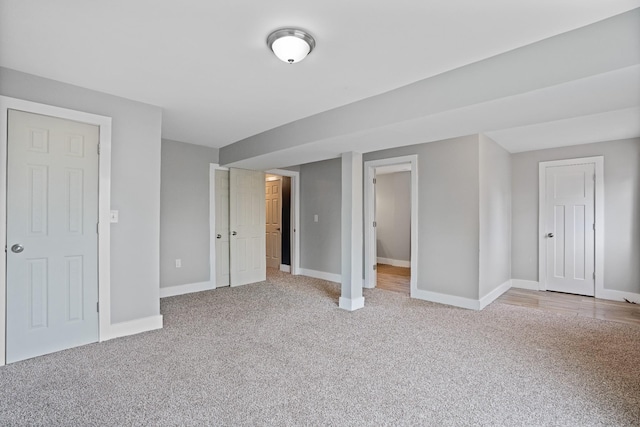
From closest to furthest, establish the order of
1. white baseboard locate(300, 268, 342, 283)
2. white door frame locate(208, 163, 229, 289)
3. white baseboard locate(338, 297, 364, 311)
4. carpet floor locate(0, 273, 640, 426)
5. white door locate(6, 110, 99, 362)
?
carpet floor locate(0, 273, 640, 426) → white door locate(6, 110, 99, 362) → white baseboard locate(338, 297, 364, 311) → white door frame locate(208, 163, 229, 289) → white baseboard locate(300, 268, 342, 283)

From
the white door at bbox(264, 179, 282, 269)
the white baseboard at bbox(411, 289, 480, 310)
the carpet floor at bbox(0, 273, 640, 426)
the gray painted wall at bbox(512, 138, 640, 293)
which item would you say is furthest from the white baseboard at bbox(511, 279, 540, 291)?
the white door at bbox(264, 179, 282, 269)

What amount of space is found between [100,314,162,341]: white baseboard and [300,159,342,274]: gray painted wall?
10.4 ft

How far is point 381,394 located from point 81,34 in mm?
3008

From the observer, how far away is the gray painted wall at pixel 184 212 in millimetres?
4648

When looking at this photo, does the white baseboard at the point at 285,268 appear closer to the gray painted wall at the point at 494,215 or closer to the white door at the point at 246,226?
the white door at the point at 246,226

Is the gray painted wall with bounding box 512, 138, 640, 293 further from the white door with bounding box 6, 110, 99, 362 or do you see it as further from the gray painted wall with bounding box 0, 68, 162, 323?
the white door with bounding box 6, 110, 99, 362

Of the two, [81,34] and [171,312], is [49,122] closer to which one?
[81,34]

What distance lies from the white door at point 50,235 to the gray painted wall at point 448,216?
3.86m

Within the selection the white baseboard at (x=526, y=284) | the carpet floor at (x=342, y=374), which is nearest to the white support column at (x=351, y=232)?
the carpet floor at (x=342, y=374)

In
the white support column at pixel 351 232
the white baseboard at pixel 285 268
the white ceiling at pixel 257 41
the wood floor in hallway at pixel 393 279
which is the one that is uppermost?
the white ceiling at pixel 257 41

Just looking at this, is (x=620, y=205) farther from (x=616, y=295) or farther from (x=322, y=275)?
(x=322, y=275)

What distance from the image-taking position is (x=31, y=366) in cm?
246

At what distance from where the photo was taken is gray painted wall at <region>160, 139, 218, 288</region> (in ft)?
15.3

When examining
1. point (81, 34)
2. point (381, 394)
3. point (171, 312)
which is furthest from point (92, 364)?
point (81, 34)
